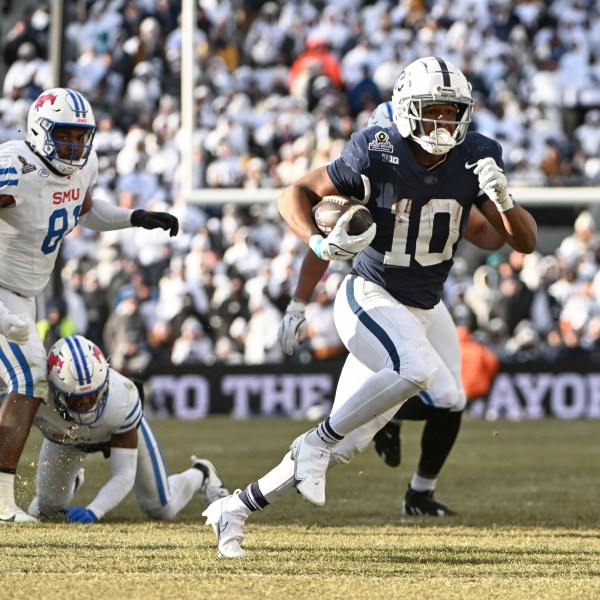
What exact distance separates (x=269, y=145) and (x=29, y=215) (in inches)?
302

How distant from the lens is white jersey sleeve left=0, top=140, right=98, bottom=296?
5867mm

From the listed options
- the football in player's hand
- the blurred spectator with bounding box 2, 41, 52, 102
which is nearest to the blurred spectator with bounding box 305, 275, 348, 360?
the blurred spectator with bounding box 2, 41, 52, 102

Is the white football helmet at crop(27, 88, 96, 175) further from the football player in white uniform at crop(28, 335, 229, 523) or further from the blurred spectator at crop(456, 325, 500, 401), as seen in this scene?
the blurred spectator at crop(456, 325, 500, 401)

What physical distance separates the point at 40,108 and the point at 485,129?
878cm

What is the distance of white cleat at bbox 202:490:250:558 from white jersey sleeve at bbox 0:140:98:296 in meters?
1.73

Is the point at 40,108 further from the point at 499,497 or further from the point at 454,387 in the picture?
the point at 499,497

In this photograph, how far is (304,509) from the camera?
6488 mm

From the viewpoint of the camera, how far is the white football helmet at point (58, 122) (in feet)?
19.2

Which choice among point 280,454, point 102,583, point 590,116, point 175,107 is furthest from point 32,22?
point 102,583

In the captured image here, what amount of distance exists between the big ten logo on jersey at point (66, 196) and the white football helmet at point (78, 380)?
65 cm

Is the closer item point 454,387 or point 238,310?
point 454,387

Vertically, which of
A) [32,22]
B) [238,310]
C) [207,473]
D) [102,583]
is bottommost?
[238,310]

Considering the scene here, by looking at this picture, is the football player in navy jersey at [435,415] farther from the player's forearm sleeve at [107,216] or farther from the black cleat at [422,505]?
the player's forearm sleeve at [107,216]

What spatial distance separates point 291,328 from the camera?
5160mm
